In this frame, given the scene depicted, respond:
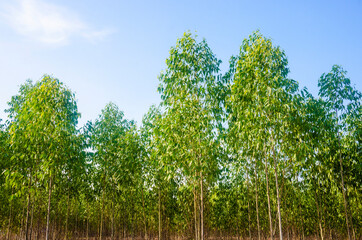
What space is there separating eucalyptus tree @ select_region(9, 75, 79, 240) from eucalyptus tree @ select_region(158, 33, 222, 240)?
11.9 feet

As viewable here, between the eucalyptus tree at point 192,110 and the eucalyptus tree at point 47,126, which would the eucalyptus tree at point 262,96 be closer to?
the eucalyptus tree at point 192,110

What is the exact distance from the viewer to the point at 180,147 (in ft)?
29.9

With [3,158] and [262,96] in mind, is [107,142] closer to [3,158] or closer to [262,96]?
[3,158]

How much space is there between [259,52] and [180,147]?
4343 mm

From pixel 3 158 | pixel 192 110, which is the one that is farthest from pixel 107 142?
pixel 192 110

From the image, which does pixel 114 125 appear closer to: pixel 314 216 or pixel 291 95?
pixel 291 95

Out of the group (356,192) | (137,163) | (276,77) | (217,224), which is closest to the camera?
(276,77)

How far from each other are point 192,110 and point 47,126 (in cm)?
516

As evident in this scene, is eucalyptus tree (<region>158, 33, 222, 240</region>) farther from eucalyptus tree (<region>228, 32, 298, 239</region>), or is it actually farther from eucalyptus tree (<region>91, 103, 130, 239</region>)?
eucalyptus tree (<region>91, 103, 130, 239</region>)

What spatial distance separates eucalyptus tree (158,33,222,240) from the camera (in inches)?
357

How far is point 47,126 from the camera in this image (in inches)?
389

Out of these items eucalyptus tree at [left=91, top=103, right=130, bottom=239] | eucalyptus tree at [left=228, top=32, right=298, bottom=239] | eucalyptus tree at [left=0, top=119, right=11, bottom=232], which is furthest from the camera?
eucalyptus tree at [left=91, top=103, right=130, bottom=239]

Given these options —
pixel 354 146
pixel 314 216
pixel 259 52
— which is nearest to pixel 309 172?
pixel 354 146

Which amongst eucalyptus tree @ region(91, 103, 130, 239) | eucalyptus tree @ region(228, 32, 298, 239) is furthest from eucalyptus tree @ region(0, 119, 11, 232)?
eucalyptus tree @ region(228, 32, 298, 239)
